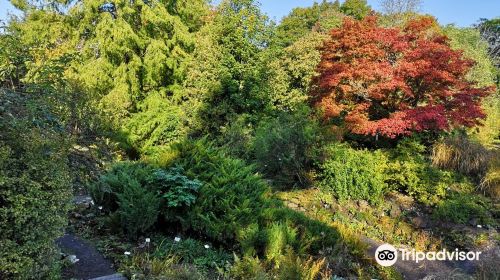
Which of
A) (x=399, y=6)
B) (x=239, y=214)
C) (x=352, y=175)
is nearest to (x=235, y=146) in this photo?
(x=352, y=175)

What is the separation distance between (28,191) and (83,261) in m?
1.27

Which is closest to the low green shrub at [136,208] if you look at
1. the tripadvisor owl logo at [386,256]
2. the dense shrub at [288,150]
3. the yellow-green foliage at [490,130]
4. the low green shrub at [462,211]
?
the tripadvisor owl logo at [386,256]

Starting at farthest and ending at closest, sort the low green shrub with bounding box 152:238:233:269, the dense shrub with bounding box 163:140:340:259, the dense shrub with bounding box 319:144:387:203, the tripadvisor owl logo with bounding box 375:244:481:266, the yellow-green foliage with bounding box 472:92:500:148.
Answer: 1. the yellow-green foliage with bounding box 472:92:500:148
2. the dense shrub with bounding box 319:144:387:203
3. the tripadvisor owl logo with bounding box 375:244:481:266
4. the dense shrub with bounding box 163:140:340:259
5. the low green shrub with bounding box 152:238:233:269

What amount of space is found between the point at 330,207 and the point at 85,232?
4550 millimetres

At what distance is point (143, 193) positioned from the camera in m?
3.98

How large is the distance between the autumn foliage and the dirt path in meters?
5.70

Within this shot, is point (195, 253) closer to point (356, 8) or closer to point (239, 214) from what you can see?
point (239, 214)

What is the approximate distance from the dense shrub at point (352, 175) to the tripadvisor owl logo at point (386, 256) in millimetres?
1868

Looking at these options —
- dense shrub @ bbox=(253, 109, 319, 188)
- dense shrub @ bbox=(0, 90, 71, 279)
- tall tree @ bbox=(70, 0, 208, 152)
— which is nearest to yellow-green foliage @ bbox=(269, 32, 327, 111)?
dense shrub @ bbox=(253, 109, 319, 188)

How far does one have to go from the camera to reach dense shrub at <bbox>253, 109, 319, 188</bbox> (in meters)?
7.22

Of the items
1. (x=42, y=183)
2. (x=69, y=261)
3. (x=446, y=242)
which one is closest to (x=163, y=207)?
(x=69, y=261)

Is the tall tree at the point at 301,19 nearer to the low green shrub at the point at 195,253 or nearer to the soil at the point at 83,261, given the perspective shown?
the low green shrub at the point at 195,253

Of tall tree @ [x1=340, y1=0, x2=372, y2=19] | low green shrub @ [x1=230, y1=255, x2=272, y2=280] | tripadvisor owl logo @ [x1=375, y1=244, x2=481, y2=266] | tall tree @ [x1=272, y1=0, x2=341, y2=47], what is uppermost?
tall tree @ [x1=340, y1=0, x2=372, y2=19]

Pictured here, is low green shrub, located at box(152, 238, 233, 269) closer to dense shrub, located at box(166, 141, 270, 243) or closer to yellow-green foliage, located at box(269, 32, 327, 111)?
dense shrub, located at box(166, 141, 270, 243)
